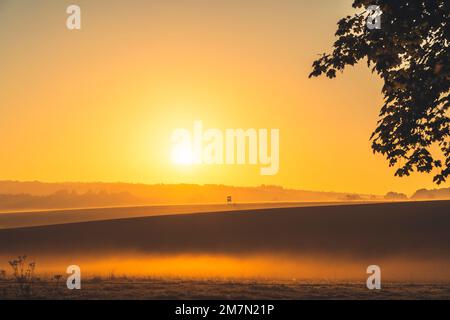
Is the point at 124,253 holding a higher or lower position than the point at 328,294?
higher

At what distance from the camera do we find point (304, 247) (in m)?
33.8

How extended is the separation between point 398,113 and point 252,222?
95.5 ft

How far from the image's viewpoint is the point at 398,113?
59.9 ft

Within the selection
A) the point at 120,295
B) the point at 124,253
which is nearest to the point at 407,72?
the point at 120,295

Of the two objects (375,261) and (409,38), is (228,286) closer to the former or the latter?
(409,38)

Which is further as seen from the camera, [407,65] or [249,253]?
[249,253]

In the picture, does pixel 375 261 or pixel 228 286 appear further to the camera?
pixel 375 261

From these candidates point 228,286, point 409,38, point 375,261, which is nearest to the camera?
point 228,286

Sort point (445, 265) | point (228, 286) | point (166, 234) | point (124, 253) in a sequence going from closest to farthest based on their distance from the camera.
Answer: point (228, 286)
point (445, 265)
point (124, 253)
point (166, 234)
